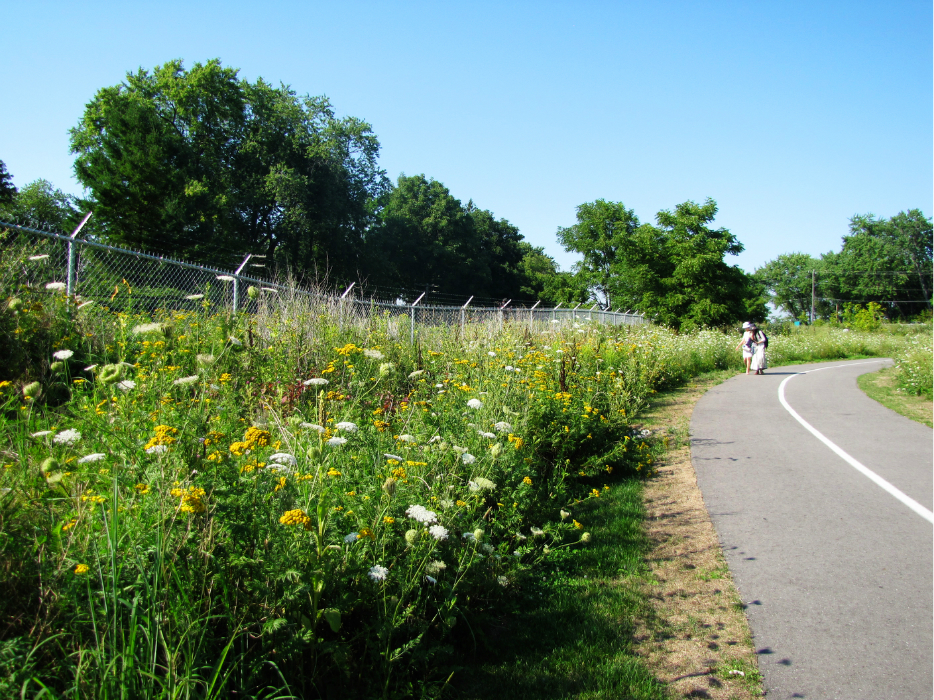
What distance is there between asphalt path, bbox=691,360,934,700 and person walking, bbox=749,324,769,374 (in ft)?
34.1

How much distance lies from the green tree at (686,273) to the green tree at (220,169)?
1926 centimetres

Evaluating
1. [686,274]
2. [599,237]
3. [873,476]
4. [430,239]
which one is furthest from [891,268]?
[873,476]

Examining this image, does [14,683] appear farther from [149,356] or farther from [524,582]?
[149,356]

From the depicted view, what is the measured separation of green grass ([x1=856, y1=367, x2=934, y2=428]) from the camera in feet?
37.6

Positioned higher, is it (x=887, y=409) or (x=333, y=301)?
(x=333, y=301)

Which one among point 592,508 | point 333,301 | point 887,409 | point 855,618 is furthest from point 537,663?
point 887,409

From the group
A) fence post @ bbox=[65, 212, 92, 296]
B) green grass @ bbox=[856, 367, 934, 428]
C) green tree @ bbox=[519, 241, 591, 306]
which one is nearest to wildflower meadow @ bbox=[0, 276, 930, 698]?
fence post @ bbox=[65, 212, 92, 296]

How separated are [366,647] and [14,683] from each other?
49.7 inches

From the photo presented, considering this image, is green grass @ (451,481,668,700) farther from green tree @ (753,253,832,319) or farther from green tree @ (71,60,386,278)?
green tree @ (753,253,832,319)

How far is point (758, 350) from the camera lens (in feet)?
66.9

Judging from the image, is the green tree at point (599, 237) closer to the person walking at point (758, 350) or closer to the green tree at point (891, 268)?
the person walking at point (758, 350)

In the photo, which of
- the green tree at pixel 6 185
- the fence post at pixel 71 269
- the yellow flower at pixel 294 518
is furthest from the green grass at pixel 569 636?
the green tree at pixel 6 185

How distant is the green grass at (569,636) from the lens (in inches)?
112

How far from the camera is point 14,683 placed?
170 cm
